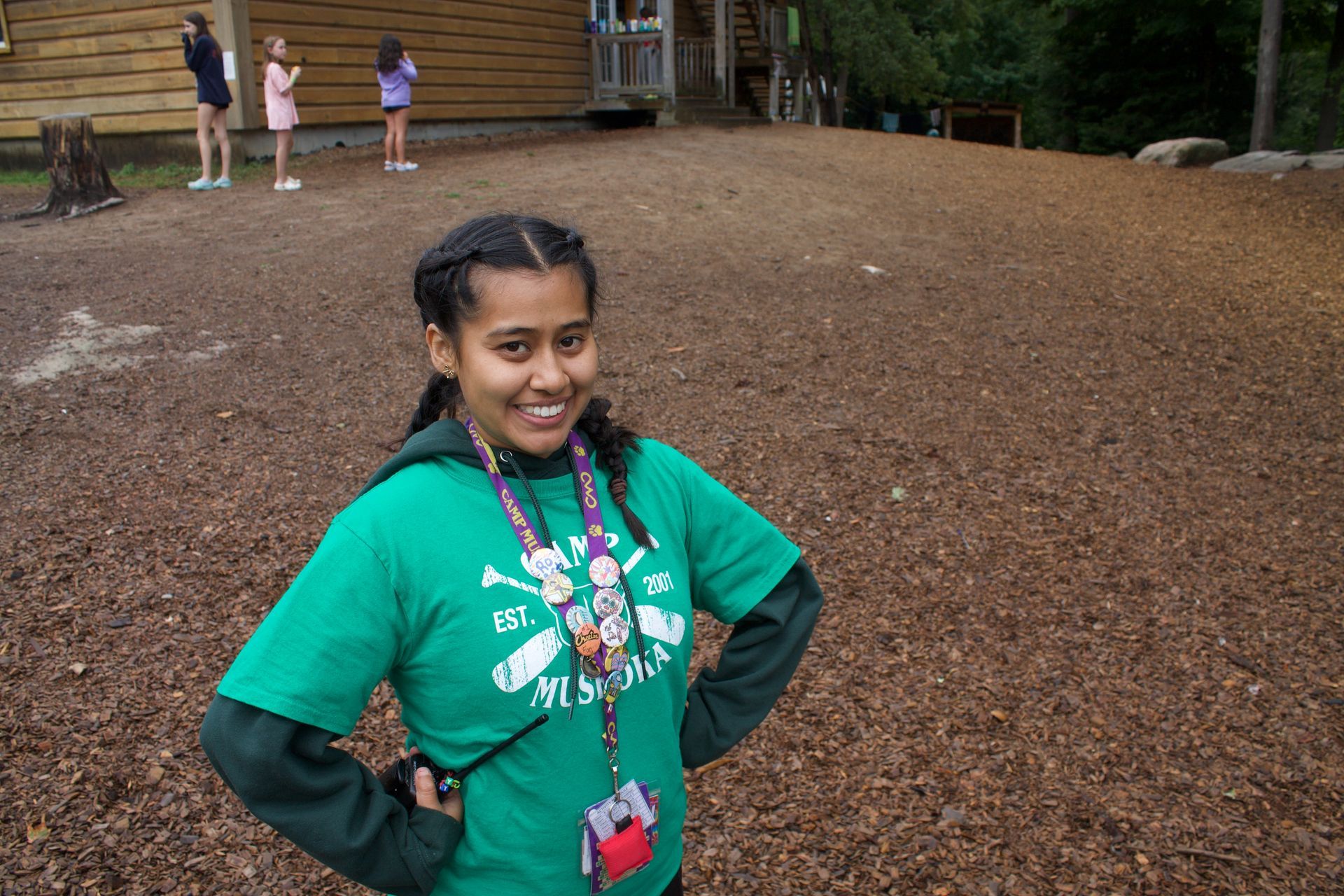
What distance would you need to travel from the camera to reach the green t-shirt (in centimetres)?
138

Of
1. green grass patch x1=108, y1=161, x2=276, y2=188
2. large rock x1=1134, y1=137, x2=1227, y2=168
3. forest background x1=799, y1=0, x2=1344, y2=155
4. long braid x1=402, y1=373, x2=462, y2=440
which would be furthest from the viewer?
forest background x1=799, y1=0, x2=1344, y2=155

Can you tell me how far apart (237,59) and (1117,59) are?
66.9 feet

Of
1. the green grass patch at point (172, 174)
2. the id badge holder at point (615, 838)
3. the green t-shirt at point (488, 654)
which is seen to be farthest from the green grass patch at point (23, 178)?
the id badge holder at point (615, 838)

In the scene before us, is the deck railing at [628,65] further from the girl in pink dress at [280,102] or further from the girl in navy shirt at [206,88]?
the girl in navy shirt at [206,88]

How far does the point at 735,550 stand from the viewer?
1749mm

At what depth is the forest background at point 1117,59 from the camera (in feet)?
70.2

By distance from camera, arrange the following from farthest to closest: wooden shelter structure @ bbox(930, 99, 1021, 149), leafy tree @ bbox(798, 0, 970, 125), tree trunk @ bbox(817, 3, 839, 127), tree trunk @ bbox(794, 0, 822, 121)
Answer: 1. wooden shelter structure @ bbox(930, 99, 1021, 149)
2. tree trunk @ bbox(817, 3, 839, 127)
3. leafy tree @ bbox(798, 0, 970, 125)
4. tree trunk @ bbox(794, 0, 822, 121)

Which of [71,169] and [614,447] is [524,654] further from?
[71,169]

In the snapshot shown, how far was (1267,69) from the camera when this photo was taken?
1582 cm

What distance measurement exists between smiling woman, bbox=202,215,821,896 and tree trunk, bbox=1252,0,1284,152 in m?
17.6

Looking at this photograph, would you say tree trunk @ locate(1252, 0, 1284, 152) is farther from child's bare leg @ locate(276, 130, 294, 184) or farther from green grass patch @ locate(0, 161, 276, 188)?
green grass patch @ locate(0, 161, 276, 188)

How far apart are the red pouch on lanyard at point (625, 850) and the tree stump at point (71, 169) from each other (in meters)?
10.2

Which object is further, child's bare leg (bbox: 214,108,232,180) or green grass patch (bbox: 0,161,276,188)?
green grass patch (bbox: 0,161,276,188)

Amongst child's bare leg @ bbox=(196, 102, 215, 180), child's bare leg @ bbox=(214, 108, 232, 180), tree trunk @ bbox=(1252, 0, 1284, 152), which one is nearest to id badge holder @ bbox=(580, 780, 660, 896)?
child's bare leg @ bbox=(196, 102, 215, 180)
